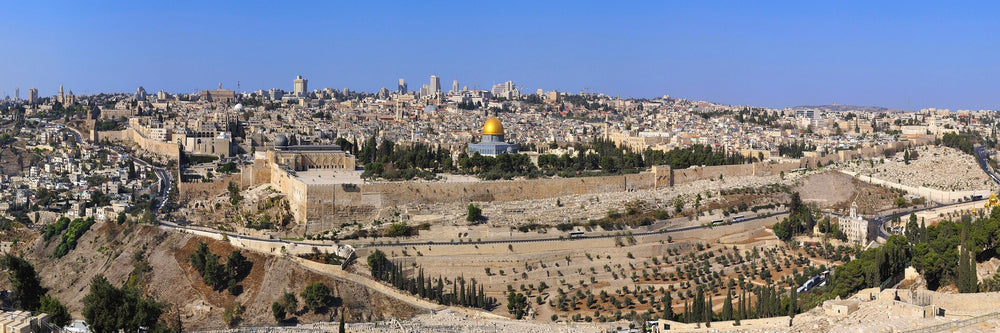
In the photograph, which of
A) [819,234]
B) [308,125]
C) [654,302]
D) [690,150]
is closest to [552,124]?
[308,125]

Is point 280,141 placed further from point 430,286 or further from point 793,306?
point 793,306

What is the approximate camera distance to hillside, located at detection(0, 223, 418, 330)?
26906 millimetres

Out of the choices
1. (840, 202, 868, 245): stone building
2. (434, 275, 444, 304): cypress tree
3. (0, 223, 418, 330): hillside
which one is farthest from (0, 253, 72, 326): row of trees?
(840, 202, 868, 245): stone building

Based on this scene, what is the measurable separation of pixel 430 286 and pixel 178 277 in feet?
23.5

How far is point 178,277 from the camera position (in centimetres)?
2920

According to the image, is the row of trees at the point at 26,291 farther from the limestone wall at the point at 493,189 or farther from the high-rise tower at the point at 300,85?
the high-rise tower at the point at 300,85

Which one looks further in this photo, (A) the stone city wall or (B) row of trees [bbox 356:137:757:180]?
(A) the stone city wall

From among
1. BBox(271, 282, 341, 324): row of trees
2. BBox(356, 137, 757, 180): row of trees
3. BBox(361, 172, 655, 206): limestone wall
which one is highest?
BBox(356, 137, 757, 180): row of trees

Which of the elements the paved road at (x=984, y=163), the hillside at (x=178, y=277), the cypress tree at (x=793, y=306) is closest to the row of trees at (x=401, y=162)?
the hillside at (x=178, y=277)

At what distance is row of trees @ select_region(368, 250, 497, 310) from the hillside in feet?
2.45

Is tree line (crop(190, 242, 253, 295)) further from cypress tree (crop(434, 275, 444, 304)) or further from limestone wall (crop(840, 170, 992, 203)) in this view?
limestone wall (crop(840, 170, 992, 203))

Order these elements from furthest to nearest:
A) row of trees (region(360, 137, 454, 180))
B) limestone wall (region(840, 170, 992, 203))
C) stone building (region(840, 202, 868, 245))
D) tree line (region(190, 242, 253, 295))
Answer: limestone wall (region(840, 170, 992, 203)) → row of trees (region(360, 137, 454, 180)) → stone building (region(840, 202, 868, 245)) → tree line (region(190, 242, 253, 295))

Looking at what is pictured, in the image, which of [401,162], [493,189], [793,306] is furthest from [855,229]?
[401,162]

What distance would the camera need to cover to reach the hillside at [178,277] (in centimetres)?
2691
